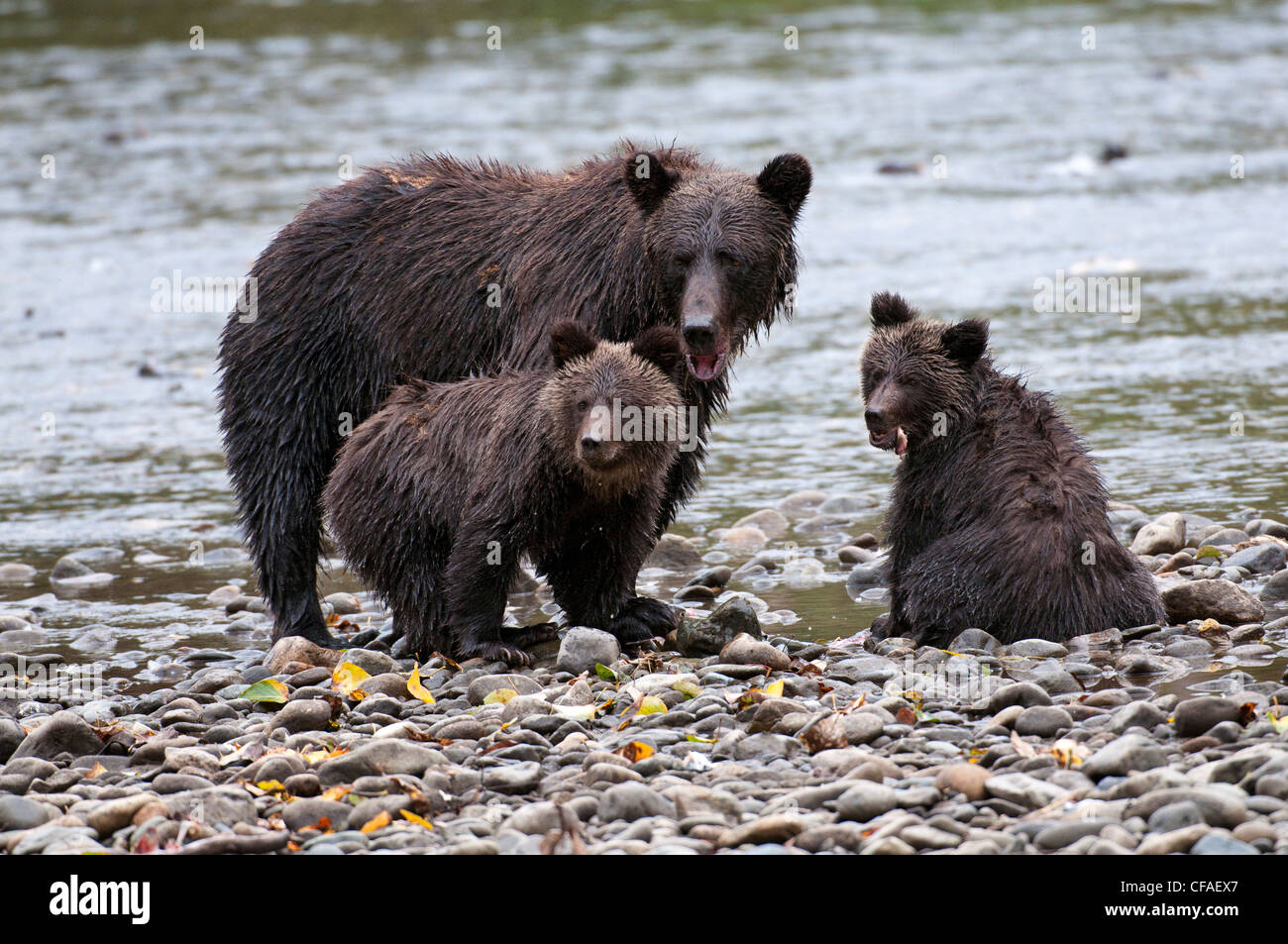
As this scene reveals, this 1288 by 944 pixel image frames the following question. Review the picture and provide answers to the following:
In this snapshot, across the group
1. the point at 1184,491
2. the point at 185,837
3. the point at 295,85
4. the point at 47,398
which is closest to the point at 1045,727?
the point at 185,837

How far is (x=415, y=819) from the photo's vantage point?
16.5 feet

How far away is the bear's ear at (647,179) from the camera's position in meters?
7.32

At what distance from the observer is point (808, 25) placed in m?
27.6

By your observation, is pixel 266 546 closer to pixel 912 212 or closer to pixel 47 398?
pixel 47 398

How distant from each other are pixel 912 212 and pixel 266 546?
1053 cm

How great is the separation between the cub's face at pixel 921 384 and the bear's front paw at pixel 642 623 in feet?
3.88

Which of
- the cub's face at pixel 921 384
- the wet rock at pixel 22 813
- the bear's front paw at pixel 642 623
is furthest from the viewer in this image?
the bear's front paw at pixel 642 623

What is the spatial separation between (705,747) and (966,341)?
2.42 metres

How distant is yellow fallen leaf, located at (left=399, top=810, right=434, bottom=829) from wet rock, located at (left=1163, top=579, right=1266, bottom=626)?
337cm

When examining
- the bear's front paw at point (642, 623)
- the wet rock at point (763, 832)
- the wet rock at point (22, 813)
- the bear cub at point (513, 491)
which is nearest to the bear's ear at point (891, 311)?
the bear cub at point (513, 491)

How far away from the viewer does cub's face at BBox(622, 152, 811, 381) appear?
7145 millimetres
